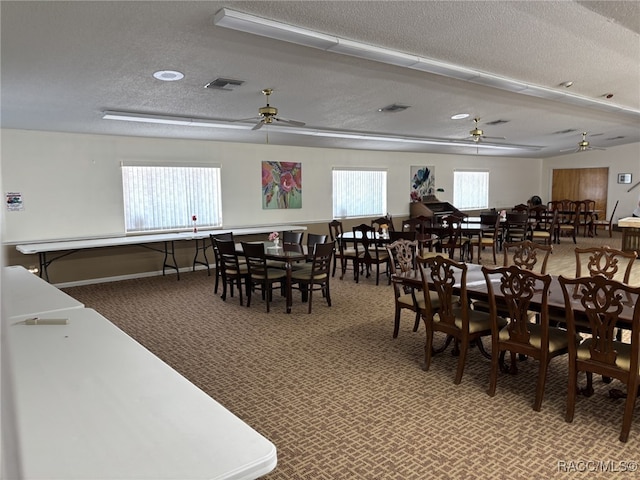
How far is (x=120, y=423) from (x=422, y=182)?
11264 mm

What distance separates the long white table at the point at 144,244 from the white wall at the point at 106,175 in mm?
233

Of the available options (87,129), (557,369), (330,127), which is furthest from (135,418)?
(330,127)

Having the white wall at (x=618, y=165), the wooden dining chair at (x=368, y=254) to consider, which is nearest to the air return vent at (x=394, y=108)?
the wooden dining chair at (x=368, y=254)

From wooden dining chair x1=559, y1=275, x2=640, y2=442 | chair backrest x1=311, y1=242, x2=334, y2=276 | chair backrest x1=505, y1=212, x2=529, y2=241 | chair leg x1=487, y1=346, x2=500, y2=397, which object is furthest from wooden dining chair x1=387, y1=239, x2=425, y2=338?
chair backrest x1=505, y1=212, x2=529, y2=241

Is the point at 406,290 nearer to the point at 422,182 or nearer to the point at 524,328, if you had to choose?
the point at 524,328

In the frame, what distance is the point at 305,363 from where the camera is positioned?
3881 mm

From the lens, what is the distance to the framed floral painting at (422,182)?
1173 centimetres

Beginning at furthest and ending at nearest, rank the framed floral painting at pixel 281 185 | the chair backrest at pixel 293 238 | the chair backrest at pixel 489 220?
the chair backrest at pixel 489 220 < the framed floral painting at pixel 281 185 < the chair backrest at pixel 293 238

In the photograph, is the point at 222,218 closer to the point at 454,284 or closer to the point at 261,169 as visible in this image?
the point at 261,169

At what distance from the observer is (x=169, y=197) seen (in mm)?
7883

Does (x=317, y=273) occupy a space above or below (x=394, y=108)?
below

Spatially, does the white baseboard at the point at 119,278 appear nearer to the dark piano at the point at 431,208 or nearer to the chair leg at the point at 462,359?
the chair leg at the point at 462,359

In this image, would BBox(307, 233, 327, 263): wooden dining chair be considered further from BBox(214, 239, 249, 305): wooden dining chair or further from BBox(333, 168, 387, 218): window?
BBox(333, 168, 387, 218): window

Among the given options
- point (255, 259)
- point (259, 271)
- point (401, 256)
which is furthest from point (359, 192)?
point (401, 256)
